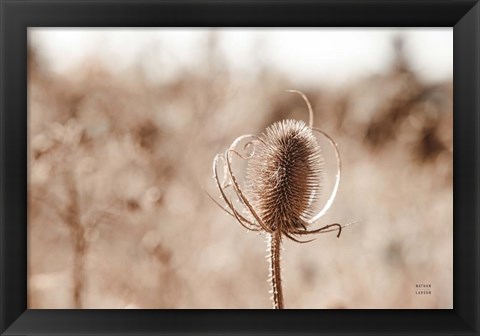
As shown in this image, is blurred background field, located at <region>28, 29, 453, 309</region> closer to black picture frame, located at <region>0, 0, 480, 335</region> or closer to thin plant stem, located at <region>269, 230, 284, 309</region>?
black picture frame, located at <region>0, 0, 480, 335</region>

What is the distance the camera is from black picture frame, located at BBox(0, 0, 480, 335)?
181cm

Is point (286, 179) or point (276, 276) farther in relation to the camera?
point (286, 179)

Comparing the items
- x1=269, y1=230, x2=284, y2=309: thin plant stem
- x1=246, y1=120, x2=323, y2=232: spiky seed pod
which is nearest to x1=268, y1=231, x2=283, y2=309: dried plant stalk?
x1=269, y1=230, x2=284, y2=309: thin plant stem

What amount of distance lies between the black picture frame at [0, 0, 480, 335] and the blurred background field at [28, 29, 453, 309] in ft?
0.13

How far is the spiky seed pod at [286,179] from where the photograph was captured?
159 centimetres

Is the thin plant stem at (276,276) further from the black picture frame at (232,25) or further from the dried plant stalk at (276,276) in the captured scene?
the black picture frame at (232,25)

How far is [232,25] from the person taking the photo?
1.83 metres

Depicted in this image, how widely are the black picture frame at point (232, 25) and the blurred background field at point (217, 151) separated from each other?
4cm

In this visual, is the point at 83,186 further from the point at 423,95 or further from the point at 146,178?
the point at 423,95

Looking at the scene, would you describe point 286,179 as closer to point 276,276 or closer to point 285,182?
point 285,182

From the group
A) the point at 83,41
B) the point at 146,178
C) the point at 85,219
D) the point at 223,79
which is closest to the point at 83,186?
the point at 85,219

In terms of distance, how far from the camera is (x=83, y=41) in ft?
6.09

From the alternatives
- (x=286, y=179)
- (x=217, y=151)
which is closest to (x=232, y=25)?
(x=217, y=151)

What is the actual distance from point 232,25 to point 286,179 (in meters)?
0.63
